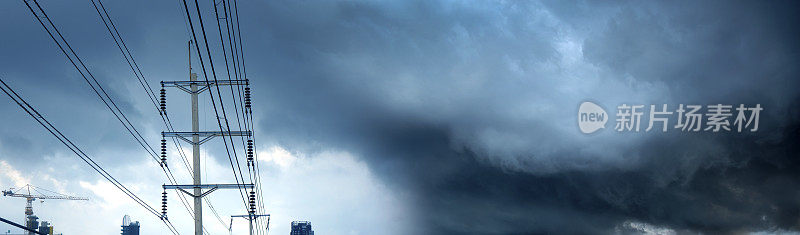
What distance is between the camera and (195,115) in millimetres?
67312

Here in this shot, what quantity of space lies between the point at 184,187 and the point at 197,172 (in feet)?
6.84

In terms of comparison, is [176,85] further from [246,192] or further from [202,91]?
[246,192]

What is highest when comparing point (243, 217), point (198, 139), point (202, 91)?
point (202, 91)

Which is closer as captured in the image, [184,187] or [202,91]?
[184,187]

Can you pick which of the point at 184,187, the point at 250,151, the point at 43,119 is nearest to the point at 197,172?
the point at 184,187

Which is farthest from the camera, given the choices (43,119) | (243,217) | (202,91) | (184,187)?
(243,217)

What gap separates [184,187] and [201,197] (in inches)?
70.9

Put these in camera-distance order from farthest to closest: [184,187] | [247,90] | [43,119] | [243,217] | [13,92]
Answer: [243,217], [184,187], [247,90], [43,119], [13,92]

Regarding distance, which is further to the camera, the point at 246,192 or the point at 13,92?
the point at 246,192

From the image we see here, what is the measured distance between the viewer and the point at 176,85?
65.3m

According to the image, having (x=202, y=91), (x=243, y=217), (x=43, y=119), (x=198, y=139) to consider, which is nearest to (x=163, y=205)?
(x=198, y=139)

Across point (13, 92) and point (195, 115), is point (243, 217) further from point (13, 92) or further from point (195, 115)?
point (13, 92)

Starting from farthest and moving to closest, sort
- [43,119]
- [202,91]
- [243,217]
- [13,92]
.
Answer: [243,217]
[202,91]
[43,119]
[13,92]

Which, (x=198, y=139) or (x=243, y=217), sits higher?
(x=198, y=139)
